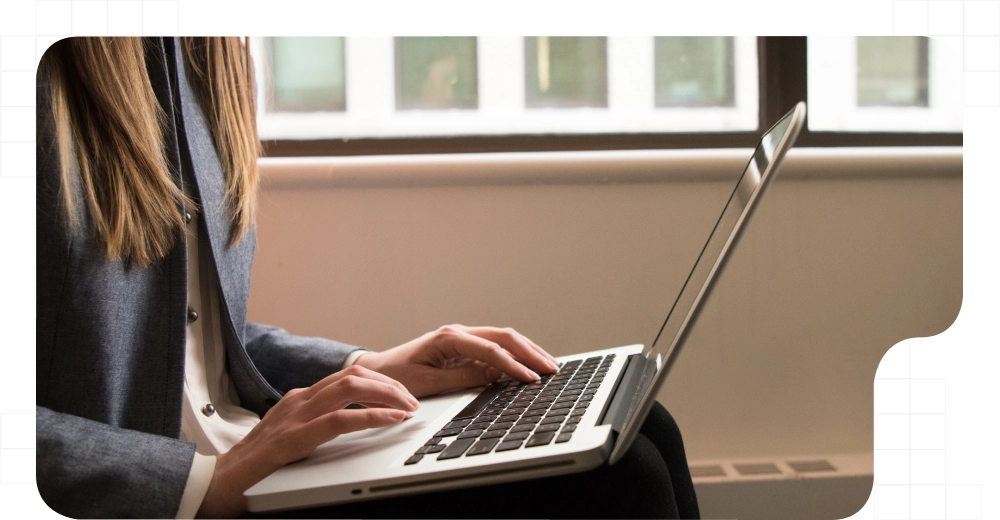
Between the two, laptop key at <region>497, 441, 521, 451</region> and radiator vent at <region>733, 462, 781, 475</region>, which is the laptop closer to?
laptop key at <region>497, 441, 521, 451</region>

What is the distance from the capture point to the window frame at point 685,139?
3.40ft

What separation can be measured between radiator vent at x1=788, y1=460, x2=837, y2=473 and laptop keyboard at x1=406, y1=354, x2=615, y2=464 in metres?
0.56

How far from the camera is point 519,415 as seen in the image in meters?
0.47

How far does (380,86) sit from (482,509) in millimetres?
825

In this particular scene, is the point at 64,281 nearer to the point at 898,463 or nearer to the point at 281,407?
the point at 281,407

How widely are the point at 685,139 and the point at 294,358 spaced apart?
69 centimetres

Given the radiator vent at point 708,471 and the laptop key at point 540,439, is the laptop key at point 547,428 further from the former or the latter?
the radiator vent at point 708,471

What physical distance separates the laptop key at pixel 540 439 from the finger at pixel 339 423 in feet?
0.29

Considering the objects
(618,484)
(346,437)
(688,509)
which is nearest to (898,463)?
(688,509)

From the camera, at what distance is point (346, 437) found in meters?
0.48

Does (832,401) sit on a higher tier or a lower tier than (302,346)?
lower

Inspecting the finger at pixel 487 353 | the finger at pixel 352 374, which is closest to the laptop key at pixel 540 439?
the finger at pixel 352 374

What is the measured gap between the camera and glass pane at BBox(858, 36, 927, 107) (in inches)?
42.8

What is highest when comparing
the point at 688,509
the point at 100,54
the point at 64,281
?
the point at 100,54
